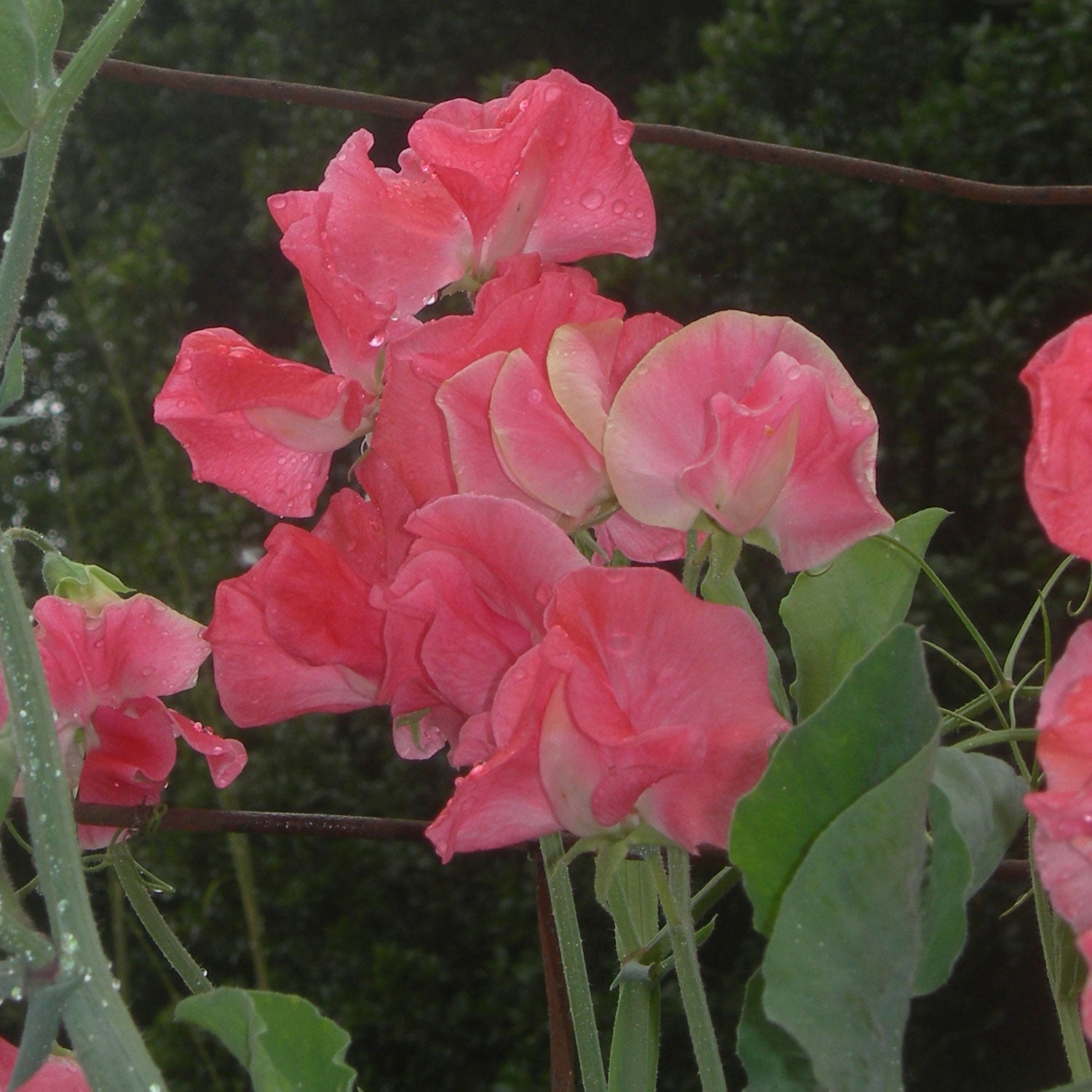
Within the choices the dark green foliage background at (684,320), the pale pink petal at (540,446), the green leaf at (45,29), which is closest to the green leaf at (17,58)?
the green leaf at (45,29)

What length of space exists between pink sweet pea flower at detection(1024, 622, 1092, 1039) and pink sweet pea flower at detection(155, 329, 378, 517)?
0.60 feet

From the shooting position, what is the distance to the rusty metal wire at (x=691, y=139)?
1.55ft

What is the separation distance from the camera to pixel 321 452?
1.18ft

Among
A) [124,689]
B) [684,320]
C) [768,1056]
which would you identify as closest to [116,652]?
[124,689]

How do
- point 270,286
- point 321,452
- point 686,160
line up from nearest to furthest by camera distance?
point 321,452
point 686,160
point 270,286

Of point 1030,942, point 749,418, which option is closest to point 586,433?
point 749,418

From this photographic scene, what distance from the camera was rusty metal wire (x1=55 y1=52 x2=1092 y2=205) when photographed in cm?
47

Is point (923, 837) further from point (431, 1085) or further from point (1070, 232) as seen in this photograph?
point (1070, 232)

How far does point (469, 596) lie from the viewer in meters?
0.28

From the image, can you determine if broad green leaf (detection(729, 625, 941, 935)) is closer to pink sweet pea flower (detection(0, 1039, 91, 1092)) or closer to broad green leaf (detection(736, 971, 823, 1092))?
broad green leaf (detection(736, 971, 823, 1092))

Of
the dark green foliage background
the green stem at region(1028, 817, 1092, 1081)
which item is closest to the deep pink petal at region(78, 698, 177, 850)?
the green stem at region(1028, 817, 1092, 1081)

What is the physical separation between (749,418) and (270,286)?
2788 mm

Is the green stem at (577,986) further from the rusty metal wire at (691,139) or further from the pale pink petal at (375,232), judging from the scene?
the rusty metal wire at (691,139)

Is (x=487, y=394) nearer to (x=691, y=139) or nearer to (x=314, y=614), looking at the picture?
(x=314, y=614)
